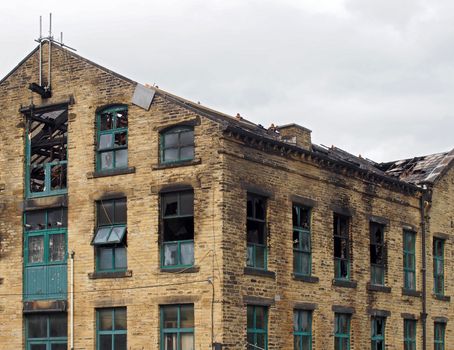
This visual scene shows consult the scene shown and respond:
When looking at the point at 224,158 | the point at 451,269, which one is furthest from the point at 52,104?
the point at 451,269

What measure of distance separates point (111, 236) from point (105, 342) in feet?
10.4

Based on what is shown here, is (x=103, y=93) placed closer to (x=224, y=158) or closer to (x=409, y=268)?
(x=224, y=158)

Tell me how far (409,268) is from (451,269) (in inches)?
118

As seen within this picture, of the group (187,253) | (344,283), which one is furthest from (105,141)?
(344,283)

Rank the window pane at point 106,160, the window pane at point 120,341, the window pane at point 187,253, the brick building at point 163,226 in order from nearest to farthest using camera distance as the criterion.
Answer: the brick building at point 163,226 → the window pane at point 187,253 → the window pane at point 120,341 → the window pane at point 106,160

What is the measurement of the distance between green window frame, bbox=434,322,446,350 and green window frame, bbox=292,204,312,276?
8922 millimetres

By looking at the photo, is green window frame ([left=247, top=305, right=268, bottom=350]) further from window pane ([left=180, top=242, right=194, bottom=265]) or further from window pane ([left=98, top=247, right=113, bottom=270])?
window pane ([left=98, top=247, right=113, bottom=270])

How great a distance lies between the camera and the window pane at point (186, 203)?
1164 inches

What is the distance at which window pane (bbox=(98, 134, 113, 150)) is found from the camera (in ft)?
103

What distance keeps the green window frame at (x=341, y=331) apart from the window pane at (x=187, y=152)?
7.97 meters

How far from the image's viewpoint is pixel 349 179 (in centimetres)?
3497

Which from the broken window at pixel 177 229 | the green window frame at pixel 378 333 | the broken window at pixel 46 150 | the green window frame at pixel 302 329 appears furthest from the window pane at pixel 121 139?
the green window frame at pixel 378 333

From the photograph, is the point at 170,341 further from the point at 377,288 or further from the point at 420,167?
the point at 420,167

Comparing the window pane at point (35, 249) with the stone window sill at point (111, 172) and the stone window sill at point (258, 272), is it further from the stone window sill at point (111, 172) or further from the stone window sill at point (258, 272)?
the stone window sill at point (258, 272)
